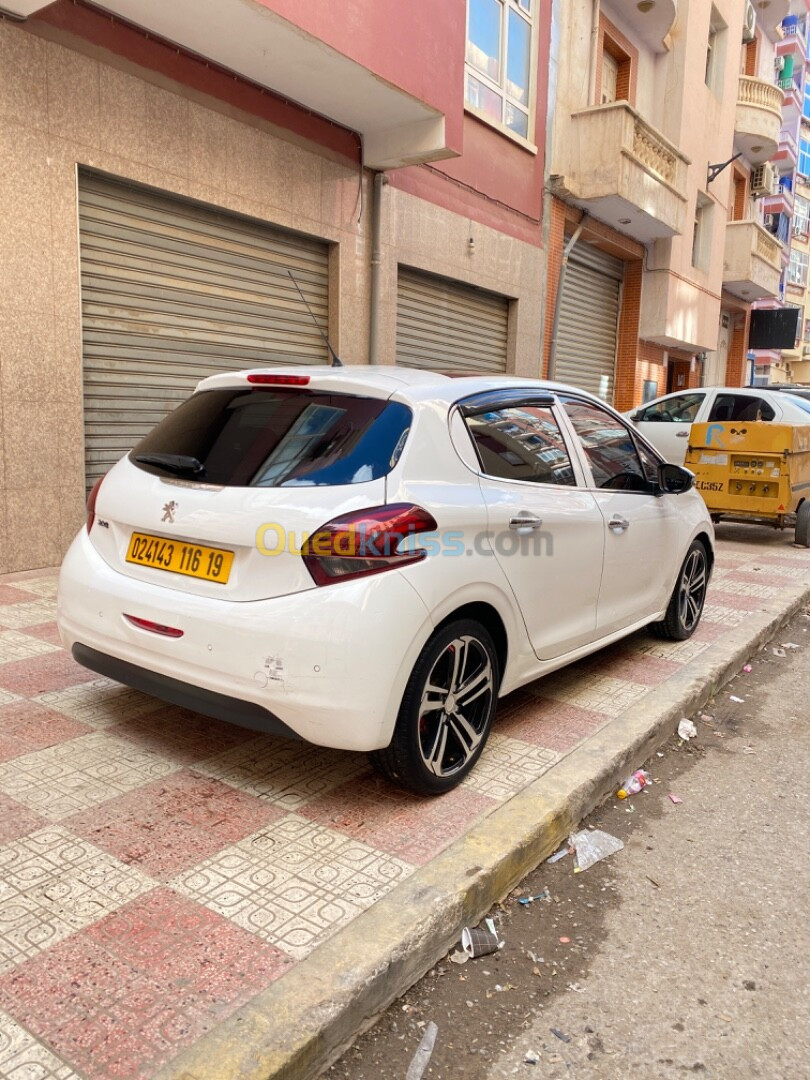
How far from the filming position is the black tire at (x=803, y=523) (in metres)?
9.56

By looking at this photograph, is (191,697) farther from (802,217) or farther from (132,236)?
(802,217)

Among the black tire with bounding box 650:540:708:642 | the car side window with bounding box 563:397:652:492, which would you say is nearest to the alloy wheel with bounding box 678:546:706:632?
the black tire with bounding box 650:540:708:642

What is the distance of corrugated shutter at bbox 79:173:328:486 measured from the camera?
7027 millimetres

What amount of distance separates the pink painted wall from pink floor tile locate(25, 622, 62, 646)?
496 cm

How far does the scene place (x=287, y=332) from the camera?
9039 mm

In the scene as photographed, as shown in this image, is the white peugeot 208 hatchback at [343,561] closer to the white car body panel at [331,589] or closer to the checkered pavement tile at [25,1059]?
the white car body panel at [331,589]

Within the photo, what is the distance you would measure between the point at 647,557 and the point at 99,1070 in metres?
3.67

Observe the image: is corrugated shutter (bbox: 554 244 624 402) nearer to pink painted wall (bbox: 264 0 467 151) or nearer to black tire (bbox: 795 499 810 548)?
black tire (bbox: 795 499 810 548)

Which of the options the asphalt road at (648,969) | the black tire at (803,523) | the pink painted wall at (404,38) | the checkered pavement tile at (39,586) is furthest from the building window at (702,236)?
the asphalt road at (648,969)

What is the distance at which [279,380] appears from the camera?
3.27 meters

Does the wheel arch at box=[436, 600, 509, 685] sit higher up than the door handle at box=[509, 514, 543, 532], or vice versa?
the door handle at box=[509, 514, 543, 532]

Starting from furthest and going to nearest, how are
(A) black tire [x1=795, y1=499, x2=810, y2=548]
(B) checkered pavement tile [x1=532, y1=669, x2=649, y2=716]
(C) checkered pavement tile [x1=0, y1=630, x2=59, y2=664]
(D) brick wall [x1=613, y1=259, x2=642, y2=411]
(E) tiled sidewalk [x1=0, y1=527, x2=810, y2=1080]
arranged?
1. (D) brick wall [x1=613, y1=259, x2=642, y2=411]
2. (A) black tire [x1=795, y1=499, x2=810, y2=548]
3. (C) checkered pavement tile [x1=0, y1=630, x2=59, y2=664]
4. (B) checkered pavement tile [x1=532, y1=669, x2=649, y2=716]
5. (E) tiled sidewalk [x1=0, y1=527, x2=810, y2=1080]

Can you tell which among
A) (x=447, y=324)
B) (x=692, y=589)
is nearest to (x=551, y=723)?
(x=692, y=589)

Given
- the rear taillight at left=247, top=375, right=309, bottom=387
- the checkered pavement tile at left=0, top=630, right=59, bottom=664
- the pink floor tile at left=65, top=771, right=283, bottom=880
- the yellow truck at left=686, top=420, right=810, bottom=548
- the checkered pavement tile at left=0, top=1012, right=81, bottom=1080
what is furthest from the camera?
the yellow truck at left=686, top=420, right=810, bottom=548
